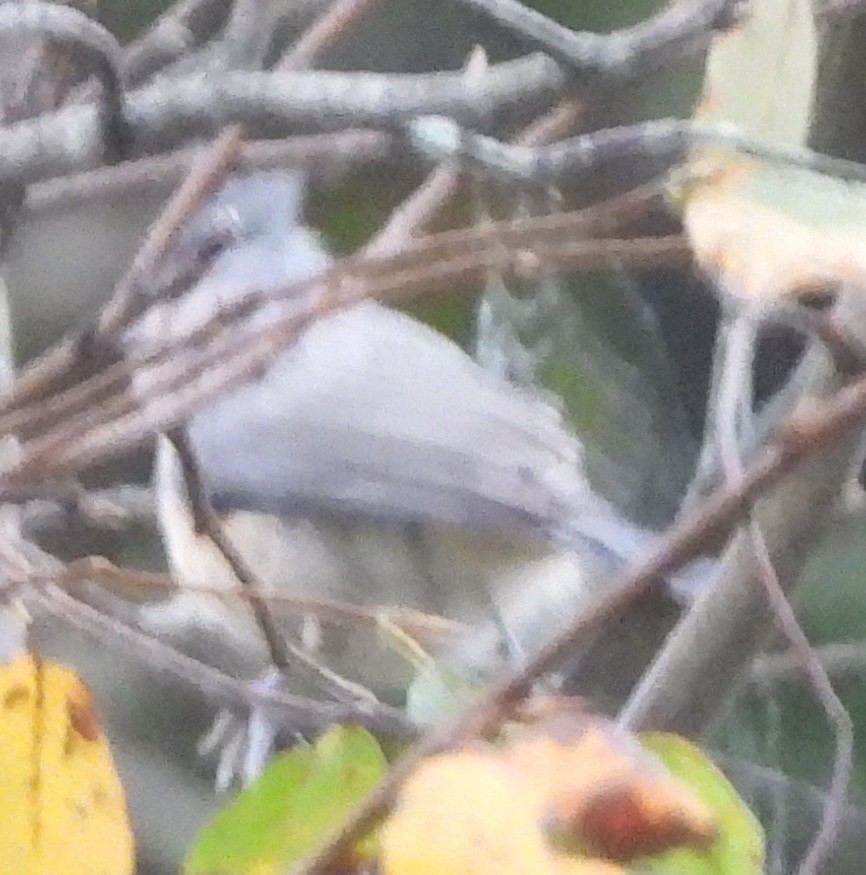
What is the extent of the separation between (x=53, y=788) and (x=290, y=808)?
7 cm

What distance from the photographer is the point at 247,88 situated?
0.36 metres

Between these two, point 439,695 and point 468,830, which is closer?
point 468,830

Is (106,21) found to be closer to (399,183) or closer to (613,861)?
(399,183)

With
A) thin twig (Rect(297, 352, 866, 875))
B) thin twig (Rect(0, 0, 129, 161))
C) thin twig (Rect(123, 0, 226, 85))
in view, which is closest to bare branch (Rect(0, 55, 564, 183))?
thin twig (Rect(0, 0, 129, 161))

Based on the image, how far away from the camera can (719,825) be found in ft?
1.01

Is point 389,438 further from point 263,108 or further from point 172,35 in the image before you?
point 263,108

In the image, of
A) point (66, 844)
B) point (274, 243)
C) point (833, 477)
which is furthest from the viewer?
point (274, 243)

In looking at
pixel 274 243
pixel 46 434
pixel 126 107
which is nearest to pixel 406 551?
pixel 274 243

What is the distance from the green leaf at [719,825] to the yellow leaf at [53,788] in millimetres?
162

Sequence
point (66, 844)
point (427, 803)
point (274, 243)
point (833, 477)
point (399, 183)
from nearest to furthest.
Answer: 1. point (427, 803)
2. point (66, 844)
3. point (833, 477)
4. point (399, 183)
5. point (274, 243)

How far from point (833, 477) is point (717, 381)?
101mm

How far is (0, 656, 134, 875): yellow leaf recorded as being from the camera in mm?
390

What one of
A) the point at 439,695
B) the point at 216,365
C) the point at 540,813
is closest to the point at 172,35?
the point at 216,365

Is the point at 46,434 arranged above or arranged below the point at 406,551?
above
